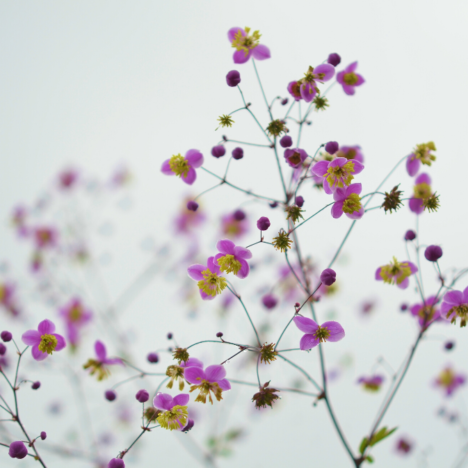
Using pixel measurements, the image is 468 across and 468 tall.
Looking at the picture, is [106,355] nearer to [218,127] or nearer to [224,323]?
[218,127]

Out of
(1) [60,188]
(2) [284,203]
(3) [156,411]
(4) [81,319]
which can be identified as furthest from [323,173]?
(1) [60,188]

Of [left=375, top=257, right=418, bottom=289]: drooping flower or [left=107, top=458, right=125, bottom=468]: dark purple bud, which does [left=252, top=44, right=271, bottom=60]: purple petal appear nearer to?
[left=375, top=257, right=418, bottom=289]: drooping flower

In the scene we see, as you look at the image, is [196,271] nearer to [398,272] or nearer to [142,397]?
[142,397]

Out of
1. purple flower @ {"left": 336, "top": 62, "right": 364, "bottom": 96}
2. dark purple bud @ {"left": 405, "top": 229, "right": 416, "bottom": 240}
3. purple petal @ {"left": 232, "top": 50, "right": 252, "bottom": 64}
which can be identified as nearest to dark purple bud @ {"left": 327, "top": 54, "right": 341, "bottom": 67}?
purple flower @ {"left": 336, "top": 62, "right": 364, "bottom": 96}

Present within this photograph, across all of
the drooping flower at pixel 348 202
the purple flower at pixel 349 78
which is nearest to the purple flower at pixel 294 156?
the drooping flower at pixel 348 202

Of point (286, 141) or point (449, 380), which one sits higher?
point (286, 141)

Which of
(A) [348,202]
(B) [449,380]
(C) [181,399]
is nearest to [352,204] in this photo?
(A) [348,202]
